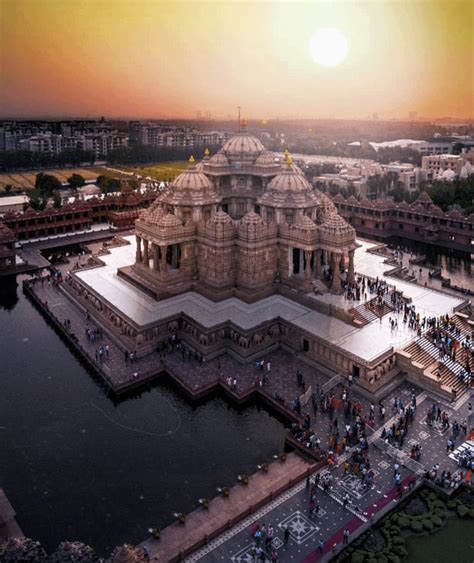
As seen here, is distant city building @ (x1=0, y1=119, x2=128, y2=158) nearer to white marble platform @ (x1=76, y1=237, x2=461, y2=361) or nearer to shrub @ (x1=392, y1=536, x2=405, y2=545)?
white marble platform @ (x1=76, y1=237, x2=461, y2=361)

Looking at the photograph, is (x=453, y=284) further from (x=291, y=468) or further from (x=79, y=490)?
(x=79, y=490)

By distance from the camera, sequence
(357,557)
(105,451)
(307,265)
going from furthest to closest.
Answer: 1. (307,265)
2. (105,451)
3. (357,557)

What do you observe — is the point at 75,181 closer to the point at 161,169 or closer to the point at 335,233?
the point at 161,169

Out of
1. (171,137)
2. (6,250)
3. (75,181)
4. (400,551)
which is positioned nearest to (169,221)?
(6,250)

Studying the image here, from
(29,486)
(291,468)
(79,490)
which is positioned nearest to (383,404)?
(291,468)

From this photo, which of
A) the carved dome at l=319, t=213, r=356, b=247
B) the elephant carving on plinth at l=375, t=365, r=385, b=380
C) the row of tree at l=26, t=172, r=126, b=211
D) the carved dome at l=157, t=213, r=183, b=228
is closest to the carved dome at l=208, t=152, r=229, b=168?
the carved dome at l=157, t=213, r=183, b=228

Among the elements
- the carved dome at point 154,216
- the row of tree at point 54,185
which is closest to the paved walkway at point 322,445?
the carved dome at point 154,216
